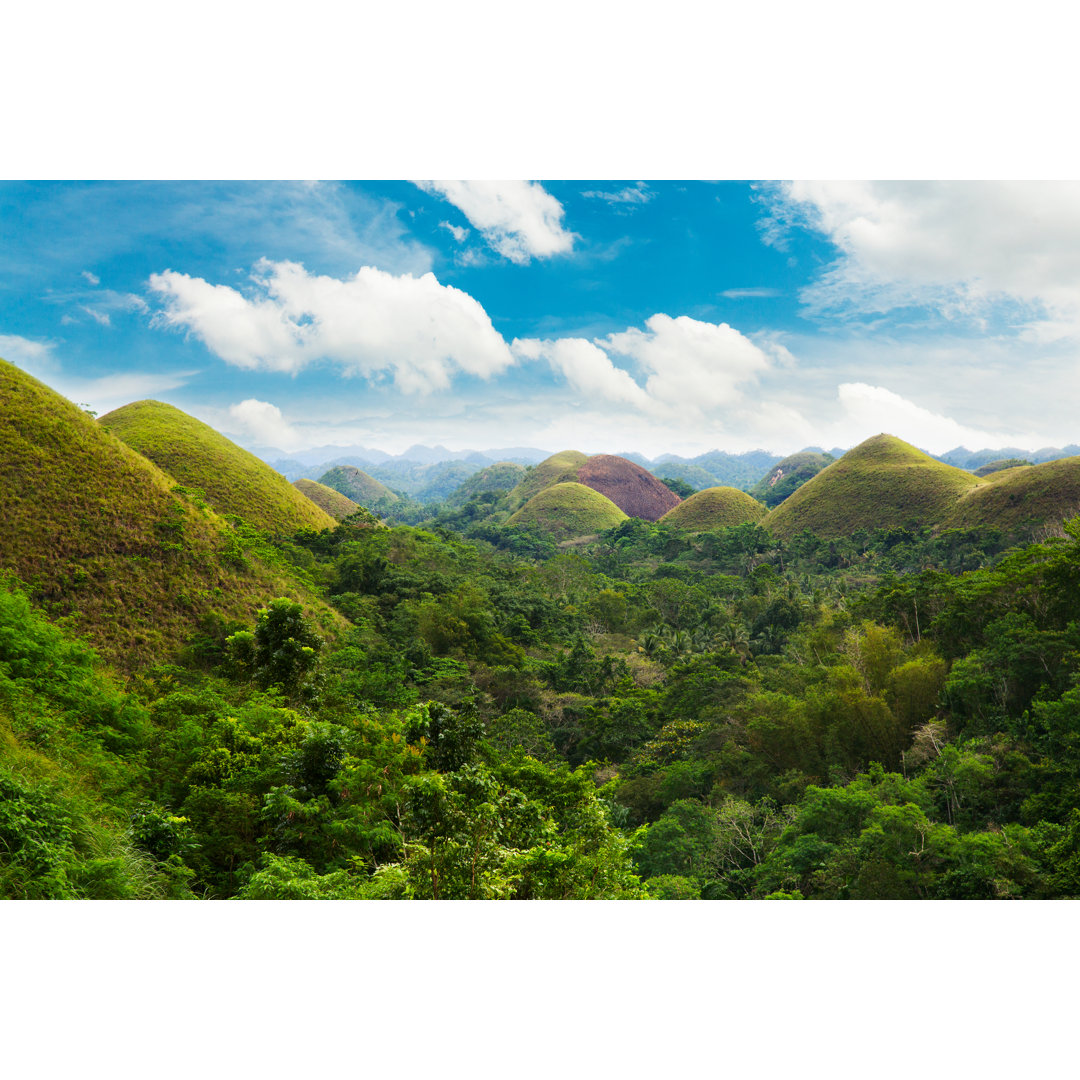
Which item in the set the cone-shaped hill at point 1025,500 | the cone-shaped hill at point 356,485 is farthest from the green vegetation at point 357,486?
the cone-shaped hill at point 1025,500

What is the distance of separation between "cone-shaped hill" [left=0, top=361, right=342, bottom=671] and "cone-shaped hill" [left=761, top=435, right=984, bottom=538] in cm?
4803

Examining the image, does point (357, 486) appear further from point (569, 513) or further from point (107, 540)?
point (107, 540)

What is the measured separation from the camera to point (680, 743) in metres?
15.9

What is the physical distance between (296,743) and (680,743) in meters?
10.3

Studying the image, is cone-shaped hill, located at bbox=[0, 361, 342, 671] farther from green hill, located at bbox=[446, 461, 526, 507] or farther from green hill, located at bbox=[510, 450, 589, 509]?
green hill, located at bbox=[446, 461, 526, 507]

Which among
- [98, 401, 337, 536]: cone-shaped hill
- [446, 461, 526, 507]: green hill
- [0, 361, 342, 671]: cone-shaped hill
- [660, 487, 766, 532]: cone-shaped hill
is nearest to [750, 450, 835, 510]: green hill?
[660, 487, 766, 532]: cone-shaped hill

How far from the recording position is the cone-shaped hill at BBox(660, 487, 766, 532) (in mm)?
66750

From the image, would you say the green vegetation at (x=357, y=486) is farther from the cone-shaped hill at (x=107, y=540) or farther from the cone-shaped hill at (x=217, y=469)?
the cone-shaped hill at (x=107, y=540)

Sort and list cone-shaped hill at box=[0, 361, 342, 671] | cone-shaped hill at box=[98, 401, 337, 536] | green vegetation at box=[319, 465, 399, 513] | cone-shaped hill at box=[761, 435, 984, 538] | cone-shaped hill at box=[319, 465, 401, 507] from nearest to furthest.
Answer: cone-shaped hill at box=[0, 361, 342, 671], cone-shaped hill at box=[98, 401, 337, 536], cone-shaped hill at box=[761, 435, 984, 538], green vegetation at box=[319, 465, 399, 513], cone-shaped hill at box=[319, 465, 401, 507]

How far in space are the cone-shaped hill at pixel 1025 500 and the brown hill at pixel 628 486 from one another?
151ft

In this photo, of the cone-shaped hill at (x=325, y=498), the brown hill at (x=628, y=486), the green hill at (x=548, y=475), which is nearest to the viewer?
the cone-shaped hill at (x=325, y=498)

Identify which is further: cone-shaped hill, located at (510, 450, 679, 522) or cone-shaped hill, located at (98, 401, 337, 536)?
cone-shaped hill, located at (510, 450, 679, 522)

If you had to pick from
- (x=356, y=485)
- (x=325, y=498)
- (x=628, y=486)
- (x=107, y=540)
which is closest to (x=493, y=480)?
(x=356, y=485)

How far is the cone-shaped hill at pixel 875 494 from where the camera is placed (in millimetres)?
49094
